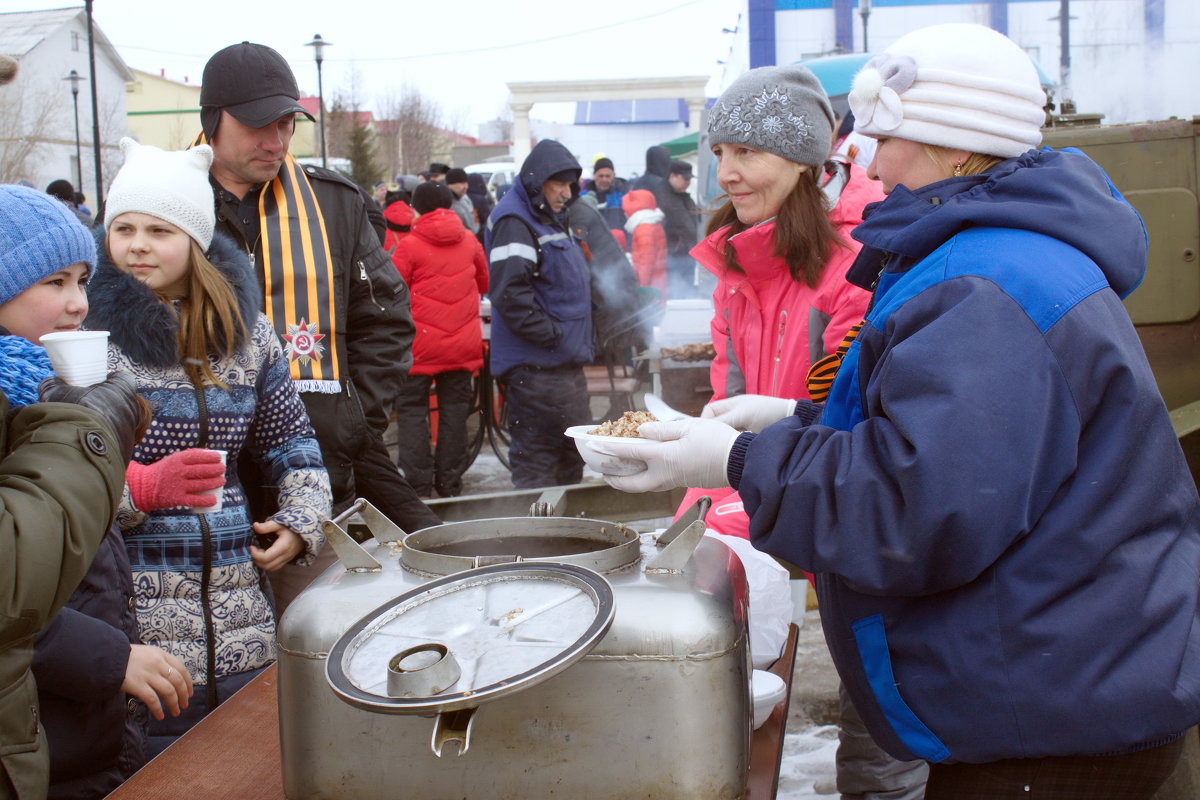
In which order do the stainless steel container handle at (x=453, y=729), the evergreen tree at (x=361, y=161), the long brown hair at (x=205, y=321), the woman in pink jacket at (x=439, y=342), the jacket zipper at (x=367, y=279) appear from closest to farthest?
the stainless steel container handle at (x=453, y=729) → the long brown hair at (x=205, y=321) → the jacket zipper at (x=367, y=279) → the woman in pink jacket at (x=439, y=342) → the evergreen tree at (x=361, y=161)

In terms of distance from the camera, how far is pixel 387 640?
4.30 ft

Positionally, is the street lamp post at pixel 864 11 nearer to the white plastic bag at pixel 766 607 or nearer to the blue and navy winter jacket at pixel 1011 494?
the white plastic bag at pixel 766 607

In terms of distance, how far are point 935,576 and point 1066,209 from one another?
1.83 ft

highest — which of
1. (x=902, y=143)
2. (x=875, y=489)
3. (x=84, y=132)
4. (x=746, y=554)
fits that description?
(x=84, y=132)

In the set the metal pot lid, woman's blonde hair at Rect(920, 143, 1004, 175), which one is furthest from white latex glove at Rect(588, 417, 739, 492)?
woman's blonde hair at Rect(920, 143, 1004, 175)

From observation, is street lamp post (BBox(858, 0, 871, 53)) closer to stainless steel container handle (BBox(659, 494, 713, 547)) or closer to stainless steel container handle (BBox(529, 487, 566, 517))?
stainless steel container handle (BBox(529, 487, 566, 517))

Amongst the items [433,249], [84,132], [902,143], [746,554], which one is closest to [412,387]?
[433,249]

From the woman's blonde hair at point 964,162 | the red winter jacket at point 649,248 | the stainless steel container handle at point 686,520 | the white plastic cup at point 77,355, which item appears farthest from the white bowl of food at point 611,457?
the red winter jacket at point 649,248

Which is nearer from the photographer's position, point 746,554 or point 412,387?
point 746,554

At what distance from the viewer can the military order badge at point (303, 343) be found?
3207mm

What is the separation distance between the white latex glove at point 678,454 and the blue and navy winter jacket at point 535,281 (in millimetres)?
3855

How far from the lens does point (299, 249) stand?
3.20 m

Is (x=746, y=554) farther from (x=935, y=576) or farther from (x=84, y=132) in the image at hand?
(x=84, y=132)

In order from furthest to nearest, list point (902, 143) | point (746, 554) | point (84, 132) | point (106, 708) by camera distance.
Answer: point (84, 132)
point (746, 554)
point (106, 708)
point (902, 143)
